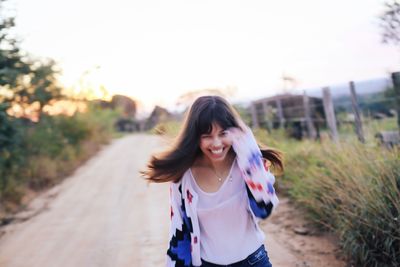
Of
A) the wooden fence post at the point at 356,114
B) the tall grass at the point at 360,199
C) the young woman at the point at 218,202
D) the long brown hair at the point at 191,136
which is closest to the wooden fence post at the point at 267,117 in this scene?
the wooden fence post at the point at 356,114

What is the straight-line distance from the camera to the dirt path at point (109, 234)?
5.29 m

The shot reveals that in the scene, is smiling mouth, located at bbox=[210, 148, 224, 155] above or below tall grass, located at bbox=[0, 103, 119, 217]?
above

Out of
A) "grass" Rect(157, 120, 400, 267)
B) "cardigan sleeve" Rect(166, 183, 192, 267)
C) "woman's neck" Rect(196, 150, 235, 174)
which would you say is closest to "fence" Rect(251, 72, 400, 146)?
"grass" Rect(157, 120, 400, 267)

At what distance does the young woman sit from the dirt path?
0.76 m

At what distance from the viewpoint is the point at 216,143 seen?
8.02 feet

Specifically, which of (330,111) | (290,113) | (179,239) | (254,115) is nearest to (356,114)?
(330,111)

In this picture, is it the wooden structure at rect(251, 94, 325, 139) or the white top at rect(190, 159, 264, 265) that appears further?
the wooden structure at rect(251, 94, 325, 139)

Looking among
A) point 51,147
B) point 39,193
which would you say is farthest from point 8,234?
point 51,147

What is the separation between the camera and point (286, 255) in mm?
5070

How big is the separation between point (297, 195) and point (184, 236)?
A: 13.7ft

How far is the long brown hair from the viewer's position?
2479mm

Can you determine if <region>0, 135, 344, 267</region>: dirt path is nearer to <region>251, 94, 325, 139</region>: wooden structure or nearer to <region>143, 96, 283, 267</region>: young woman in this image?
<region>143, 96, 283, 267</region>: young woman

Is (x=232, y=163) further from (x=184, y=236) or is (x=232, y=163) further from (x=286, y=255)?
(x=286, y=255)

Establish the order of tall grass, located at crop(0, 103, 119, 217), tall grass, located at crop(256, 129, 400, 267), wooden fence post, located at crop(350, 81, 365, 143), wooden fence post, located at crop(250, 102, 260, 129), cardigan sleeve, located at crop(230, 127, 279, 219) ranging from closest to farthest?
cardigan sleeve, located at crop(230, 127, 279, 219), tall grass, located at crop(256, 129, 400, 267), wooden fence post, located at crop(350, 81, 365, 143), tall grass, located at crop(0, 103, 119, 217), wooden fence post, located at crop(250, 102, 260, 129)
